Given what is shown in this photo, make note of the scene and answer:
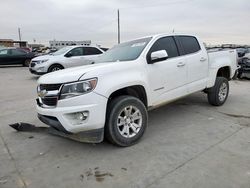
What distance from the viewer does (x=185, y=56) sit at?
5113 mm

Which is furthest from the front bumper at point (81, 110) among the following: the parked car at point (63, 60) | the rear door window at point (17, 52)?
the rear door window at point (17, 52)

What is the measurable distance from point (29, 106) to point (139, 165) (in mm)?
4429

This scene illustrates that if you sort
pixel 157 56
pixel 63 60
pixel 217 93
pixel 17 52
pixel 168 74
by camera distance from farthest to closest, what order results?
pixel 17 52 → pixel 63 60 → pixel 217 93 → pixel 168 74 → pixel 157 56

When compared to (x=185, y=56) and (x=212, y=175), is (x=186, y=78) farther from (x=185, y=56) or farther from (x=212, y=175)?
(x=212, y=175)

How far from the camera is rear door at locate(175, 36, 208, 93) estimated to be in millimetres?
5184

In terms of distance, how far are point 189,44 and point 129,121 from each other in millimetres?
2484

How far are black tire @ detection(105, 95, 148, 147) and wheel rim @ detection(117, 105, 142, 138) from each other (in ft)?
0.05

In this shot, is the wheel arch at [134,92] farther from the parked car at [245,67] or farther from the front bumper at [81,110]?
the parked car at [245,67]

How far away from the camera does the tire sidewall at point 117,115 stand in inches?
146

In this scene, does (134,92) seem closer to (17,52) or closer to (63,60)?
(63,60)

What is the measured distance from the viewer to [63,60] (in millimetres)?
12156

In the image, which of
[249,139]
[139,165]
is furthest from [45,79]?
[249,139]

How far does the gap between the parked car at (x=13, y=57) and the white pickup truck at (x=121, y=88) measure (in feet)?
52.5

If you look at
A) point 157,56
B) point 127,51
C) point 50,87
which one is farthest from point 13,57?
point 157,56
